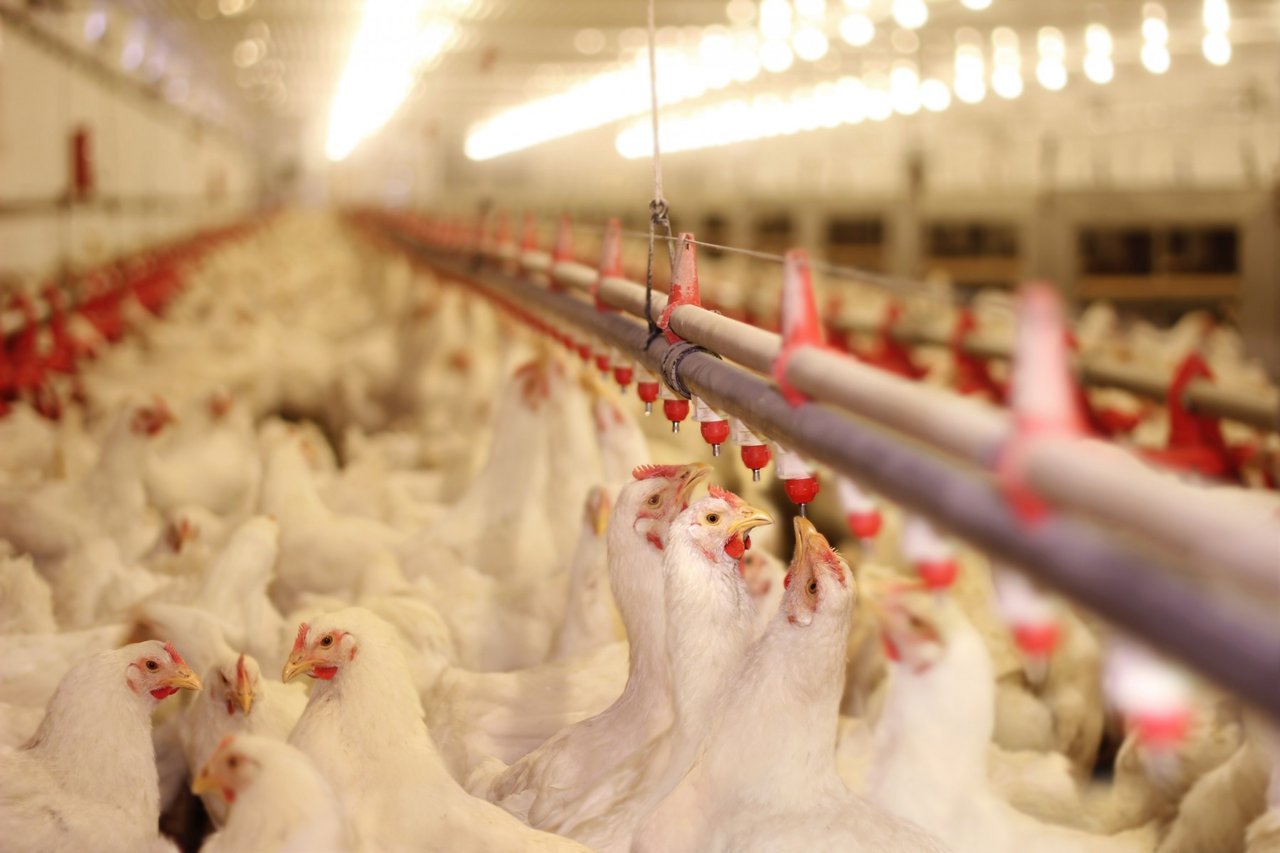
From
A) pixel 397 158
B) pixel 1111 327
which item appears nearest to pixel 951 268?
pixel 1111 327

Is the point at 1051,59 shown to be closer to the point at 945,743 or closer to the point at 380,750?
the point at 945,743

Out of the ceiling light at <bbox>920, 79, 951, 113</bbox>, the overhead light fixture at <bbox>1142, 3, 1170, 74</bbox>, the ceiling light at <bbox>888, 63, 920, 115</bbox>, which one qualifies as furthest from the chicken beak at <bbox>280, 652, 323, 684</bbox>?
the ceiling light at <bbox>888, 63, 920, 115</bbox>

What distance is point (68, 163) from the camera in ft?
41.3

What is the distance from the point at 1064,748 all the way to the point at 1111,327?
Answer: 578 cm

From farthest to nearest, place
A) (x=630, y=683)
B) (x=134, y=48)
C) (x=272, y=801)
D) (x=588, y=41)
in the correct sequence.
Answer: (x=134, y=48) < (x=588, y=41) < (x=630, y=683) < (x=272, y=801)

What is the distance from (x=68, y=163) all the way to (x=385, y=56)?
5.61m

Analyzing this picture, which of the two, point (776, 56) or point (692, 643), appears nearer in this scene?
point (692, 643)

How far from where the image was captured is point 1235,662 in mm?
772

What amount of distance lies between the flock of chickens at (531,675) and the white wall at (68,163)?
6009mm

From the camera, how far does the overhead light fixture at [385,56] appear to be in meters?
14.1

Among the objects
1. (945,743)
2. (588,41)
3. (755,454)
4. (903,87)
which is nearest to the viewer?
(755,454)

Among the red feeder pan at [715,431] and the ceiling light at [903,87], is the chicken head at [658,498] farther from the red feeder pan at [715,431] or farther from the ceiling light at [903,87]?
the ceiling light at [903,87]

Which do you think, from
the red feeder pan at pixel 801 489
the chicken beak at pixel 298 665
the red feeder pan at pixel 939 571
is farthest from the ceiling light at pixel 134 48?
the red feeder pan at pixel 939 571

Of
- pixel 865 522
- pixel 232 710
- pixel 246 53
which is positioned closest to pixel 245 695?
pixel 232 710
